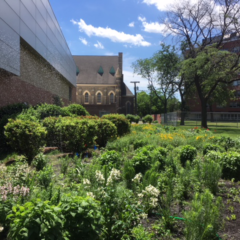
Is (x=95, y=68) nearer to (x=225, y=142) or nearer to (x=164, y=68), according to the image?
(x=164, y=68)

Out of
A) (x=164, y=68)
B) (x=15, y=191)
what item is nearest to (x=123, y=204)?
(x=15, y=191)

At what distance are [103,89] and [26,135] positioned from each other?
57.7 metres

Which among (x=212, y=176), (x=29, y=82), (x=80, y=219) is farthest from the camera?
(x=29, y=82)

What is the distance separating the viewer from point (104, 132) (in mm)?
10102

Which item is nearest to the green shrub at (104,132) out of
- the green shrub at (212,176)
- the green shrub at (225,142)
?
the green shrub at (225,142)

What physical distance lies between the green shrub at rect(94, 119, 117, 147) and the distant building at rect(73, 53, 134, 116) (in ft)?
169

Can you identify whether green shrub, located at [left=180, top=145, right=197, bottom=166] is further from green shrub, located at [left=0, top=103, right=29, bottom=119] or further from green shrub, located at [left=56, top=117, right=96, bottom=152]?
green shrub, located at [left=0, top=103, right=29, bottom=119]

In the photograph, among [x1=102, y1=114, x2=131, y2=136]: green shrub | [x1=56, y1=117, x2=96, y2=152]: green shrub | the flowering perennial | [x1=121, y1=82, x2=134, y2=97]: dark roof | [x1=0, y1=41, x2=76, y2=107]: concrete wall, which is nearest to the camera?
the flowering perennial

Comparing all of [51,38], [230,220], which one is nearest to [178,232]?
[230,220]

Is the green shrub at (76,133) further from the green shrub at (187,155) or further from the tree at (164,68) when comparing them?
the tree at (164,68)

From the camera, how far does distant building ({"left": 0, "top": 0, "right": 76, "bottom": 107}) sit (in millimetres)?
11350

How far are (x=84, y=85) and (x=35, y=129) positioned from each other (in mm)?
57967

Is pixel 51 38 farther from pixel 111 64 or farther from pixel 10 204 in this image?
pixel 111 64

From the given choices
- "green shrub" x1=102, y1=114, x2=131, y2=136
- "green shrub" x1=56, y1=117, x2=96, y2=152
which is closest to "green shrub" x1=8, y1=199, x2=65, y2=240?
"green shrub" x1=56, y1=117, x2=96, y2=152
